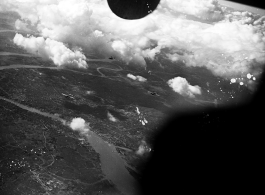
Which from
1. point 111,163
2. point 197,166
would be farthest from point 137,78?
point 197,166

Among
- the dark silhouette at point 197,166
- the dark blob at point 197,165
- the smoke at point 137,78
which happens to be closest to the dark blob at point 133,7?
the dark silhouette at point 197,166

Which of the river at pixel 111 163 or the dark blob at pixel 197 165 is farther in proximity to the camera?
the river at pixel 111 163

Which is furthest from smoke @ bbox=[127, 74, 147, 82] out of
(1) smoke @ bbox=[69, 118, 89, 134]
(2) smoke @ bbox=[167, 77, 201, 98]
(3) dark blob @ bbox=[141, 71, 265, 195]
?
(1) smoke @ bbox=[69, 118, 89, 134]

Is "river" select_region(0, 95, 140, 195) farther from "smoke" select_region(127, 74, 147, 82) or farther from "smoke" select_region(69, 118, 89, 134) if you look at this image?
"smoke" select_region(127, 74, 147, 82)

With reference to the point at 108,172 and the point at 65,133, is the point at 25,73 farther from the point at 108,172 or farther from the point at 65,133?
the point at 108,172

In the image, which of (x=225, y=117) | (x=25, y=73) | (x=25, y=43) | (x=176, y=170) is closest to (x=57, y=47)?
(x=25, y=43)

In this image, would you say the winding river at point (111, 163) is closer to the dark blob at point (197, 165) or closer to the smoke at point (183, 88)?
the dark blob at point (197, 165)
